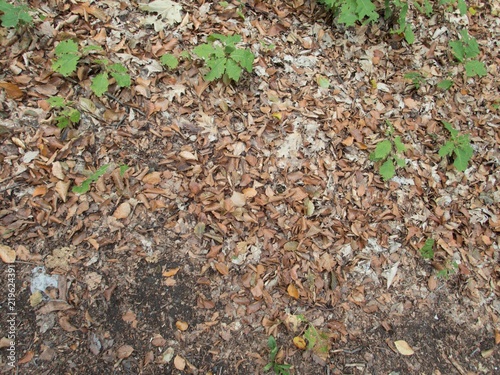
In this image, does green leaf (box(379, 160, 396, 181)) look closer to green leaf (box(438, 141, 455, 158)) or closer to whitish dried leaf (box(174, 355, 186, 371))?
green leaf (box(438, 141, 455, 158))

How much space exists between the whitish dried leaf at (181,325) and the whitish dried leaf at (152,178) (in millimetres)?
1122

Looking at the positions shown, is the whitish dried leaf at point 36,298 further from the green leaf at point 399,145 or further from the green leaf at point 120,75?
the green leaf at point 399,145

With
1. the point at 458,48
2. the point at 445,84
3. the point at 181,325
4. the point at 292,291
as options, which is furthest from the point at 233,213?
the point at 458,48

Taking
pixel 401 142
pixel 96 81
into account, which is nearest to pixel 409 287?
pixel 401 142

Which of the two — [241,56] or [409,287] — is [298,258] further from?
[241,56]

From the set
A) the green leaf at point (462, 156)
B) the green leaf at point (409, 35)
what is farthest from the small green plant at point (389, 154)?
the green leaf at point (409, 35)

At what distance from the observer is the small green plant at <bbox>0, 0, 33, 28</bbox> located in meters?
3.03

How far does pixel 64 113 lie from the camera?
309cm

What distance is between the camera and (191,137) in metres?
3.37

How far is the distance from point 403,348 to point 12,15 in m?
4.17

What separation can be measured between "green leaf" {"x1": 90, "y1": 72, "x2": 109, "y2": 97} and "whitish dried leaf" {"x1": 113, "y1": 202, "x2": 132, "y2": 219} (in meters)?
0.92

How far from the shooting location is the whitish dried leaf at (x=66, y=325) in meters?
2.64

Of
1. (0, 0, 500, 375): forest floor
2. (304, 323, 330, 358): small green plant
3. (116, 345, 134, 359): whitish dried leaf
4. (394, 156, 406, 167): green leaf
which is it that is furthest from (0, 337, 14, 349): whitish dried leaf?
(394, 156, 406, 167): green leaf

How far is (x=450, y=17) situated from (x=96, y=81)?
14.3 feet
